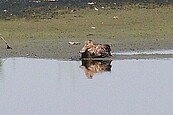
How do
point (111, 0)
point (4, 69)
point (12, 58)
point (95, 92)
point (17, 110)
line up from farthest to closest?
point (111, 0) → point (12, 58) → point (4, 69) → point (95, 92) → point (17, 110)

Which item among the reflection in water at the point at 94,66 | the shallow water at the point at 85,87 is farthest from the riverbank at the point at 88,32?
the shallow water at the point at 85,87

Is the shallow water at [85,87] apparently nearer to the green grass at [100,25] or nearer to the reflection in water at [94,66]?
the reflection in water at [94,66]

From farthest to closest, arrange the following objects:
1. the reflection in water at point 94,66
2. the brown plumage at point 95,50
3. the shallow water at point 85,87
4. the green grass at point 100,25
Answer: the green grass at point 100,25 → the brown plumage at point 95,50 → the reflection in water at point 94,66 → the shallow water at point 85,87

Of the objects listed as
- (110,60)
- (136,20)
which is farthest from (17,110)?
(136,20)

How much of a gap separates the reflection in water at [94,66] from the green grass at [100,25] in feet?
9.78

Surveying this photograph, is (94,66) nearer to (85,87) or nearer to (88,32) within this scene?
(85,87)

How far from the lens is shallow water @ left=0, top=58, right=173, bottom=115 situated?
12.2 meters

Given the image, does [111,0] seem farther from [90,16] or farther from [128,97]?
[128,97]

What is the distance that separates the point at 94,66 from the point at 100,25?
15.4 ft

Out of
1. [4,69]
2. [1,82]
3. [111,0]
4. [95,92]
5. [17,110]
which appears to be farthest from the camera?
[111,0]

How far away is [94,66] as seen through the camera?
15.9 metres

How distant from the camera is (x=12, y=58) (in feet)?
56.4

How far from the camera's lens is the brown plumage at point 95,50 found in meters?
16.3

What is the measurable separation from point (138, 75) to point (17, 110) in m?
3.23
